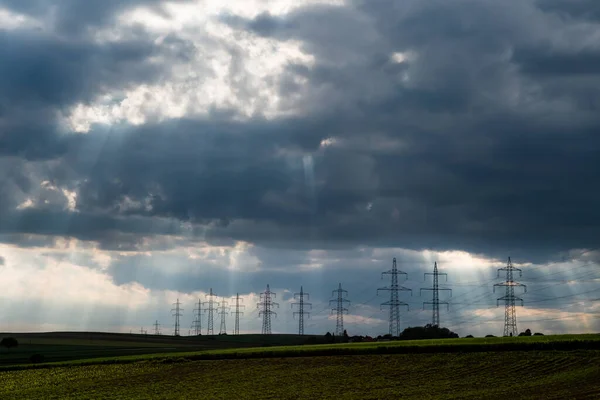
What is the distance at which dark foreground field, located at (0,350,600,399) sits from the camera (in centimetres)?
6669

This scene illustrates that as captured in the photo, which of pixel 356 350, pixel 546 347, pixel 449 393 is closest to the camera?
pixel 449 393

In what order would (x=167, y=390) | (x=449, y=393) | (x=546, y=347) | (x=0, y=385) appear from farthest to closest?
(x=0, y=385) < (x=546, y=347) < (x=167, y=390) < (x=449, y=393)

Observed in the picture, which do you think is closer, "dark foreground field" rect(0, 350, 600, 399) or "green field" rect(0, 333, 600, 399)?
"dark foreground field" rect(0, 350, 600, 399)

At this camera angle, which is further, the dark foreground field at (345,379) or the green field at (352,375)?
the green field at (352,375)

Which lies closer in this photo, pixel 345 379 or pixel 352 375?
pixel 345 379

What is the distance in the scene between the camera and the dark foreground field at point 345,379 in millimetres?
66688

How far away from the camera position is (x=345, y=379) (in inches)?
3088

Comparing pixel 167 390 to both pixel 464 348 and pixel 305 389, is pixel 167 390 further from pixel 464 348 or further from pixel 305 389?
pixel 464 348

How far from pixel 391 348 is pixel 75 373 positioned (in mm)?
39753

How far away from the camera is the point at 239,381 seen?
81.7 meters

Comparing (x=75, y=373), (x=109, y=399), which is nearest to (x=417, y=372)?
(x=109, y=399)

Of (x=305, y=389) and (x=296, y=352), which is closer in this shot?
(x=305, y=389)

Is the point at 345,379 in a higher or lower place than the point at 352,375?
lower

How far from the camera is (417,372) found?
80.4 m
